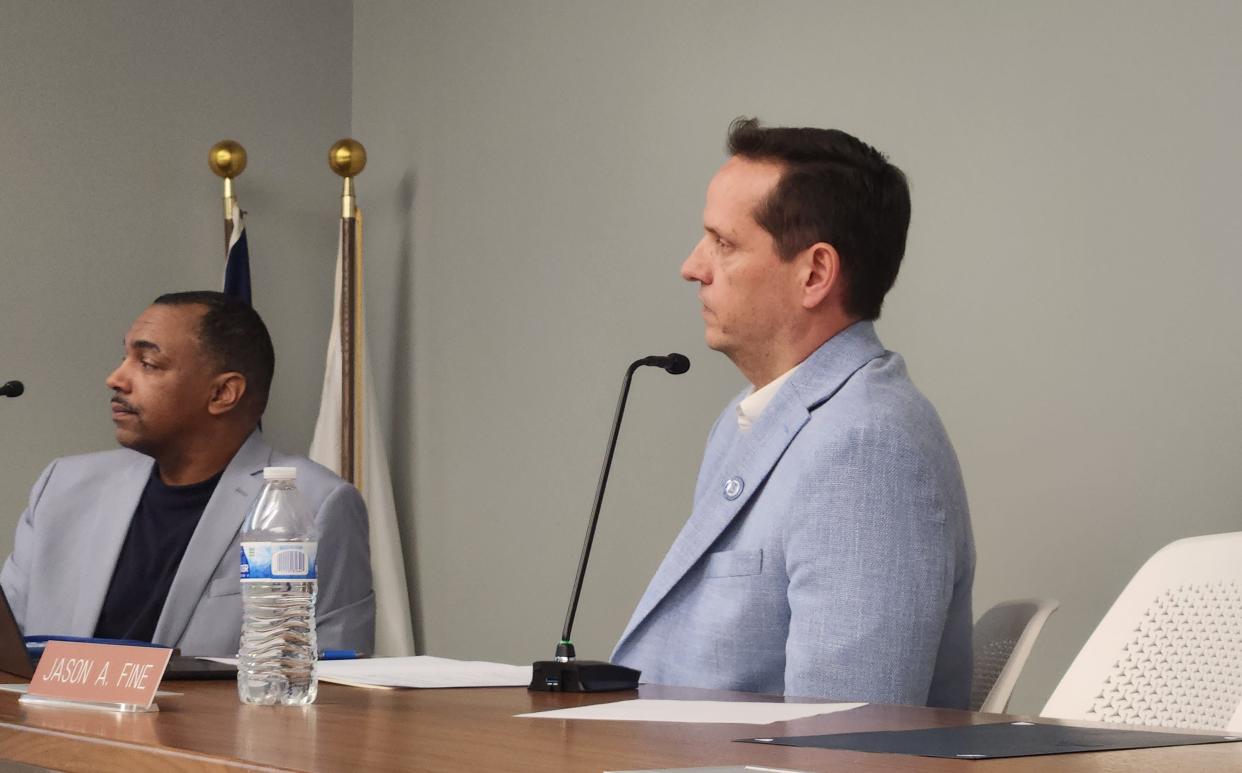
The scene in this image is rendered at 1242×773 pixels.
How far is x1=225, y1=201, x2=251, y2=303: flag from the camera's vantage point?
428 centimetres

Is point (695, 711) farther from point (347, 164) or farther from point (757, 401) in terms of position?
point (347, 164)

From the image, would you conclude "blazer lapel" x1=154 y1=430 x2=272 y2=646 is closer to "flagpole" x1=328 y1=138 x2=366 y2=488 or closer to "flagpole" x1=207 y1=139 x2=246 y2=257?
"flagpole" x1=328 y1=138 x2=366 y2=488

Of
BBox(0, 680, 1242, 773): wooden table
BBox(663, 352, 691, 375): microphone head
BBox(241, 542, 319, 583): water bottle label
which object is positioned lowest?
BBox(0, 680, 1242, 773): wooden table

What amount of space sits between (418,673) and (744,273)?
841 mm

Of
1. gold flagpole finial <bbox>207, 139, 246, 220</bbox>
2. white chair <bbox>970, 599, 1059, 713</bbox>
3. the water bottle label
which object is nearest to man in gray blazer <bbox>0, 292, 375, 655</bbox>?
gold flagpole finial <bbox>207, 139, 246, 220</bbox>

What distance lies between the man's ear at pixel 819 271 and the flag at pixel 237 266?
2.38m

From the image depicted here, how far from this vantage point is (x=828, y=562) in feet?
6.33

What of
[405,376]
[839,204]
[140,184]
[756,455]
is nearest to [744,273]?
[839,204]

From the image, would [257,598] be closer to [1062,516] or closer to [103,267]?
[1062,516]

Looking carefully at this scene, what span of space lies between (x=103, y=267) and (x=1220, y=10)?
3085 mm

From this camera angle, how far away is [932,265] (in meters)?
3.18

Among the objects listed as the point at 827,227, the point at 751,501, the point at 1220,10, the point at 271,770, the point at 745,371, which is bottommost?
the point at 271,770

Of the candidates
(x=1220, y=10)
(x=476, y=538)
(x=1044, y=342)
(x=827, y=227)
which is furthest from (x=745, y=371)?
(x=476, y=538)

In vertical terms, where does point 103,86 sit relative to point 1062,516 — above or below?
above
